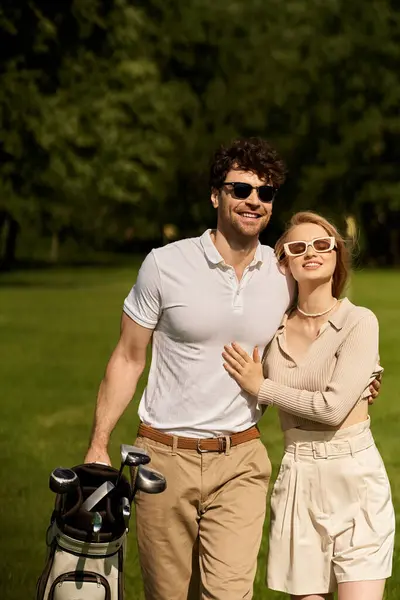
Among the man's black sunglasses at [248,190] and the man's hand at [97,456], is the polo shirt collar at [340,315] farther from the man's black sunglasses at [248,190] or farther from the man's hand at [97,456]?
the man's hand at [97,456]

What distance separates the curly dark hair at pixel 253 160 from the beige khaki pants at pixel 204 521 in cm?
116

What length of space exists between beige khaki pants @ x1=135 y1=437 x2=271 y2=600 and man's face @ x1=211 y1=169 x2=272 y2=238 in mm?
927

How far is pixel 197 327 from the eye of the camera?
16.9 ft

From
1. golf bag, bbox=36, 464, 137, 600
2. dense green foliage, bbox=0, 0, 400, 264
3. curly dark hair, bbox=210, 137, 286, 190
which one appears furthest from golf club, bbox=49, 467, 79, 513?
dense green foliage, bbox=0, 0, 400, 264

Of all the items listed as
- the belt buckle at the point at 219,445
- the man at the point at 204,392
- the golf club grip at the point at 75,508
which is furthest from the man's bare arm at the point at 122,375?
the golf club grip at the point at 75,508

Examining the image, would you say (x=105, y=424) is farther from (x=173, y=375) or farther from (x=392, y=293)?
(x=392, y=293)

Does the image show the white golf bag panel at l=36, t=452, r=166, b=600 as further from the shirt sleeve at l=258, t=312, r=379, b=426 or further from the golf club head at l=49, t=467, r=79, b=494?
the shirt sleeve at l=258, t=312, r=379, b=426

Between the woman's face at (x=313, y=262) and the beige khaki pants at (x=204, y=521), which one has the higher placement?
the woman's face at (x=313, y=262)

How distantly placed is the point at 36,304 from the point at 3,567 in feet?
91.0

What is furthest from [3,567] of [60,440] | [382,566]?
[60,440]

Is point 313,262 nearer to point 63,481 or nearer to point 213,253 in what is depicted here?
point 213,253

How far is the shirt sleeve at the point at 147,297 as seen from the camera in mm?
5223

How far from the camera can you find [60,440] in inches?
514

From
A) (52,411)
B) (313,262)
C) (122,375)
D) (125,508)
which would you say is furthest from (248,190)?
(52,411)
